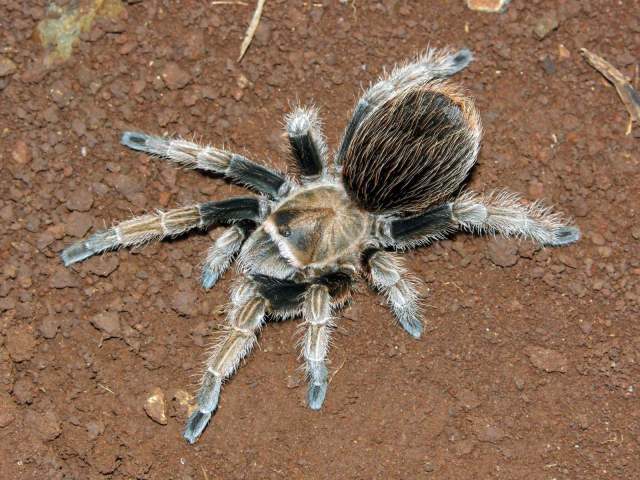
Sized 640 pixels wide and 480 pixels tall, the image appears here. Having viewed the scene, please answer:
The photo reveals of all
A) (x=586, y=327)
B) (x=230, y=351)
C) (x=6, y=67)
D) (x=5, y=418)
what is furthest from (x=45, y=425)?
(x=586, y=327)

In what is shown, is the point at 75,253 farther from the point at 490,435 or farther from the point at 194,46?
the point at 490,435

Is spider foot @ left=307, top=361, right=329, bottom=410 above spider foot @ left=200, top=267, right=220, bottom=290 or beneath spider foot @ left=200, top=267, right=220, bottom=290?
beneath

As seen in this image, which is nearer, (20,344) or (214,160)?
(20,344)

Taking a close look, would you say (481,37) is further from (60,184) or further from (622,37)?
(60,184)

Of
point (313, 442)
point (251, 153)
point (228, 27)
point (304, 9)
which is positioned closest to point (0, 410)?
point (313, 442)

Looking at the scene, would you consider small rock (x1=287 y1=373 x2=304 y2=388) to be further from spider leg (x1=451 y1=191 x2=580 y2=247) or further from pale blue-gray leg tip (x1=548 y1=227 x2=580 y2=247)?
pale blue-gray leg tip (x1=548 y1=227 x2=580 y2=247)

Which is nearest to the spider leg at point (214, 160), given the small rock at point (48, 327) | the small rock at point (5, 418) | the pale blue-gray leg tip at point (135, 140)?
the pale blue-gray leg tip at point (135, 140)

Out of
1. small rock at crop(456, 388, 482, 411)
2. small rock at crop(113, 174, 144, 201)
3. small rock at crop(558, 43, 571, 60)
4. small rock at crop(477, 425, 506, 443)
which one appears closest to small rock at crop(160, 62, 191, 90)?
small rock at crop(113, 174, 144, 201)
